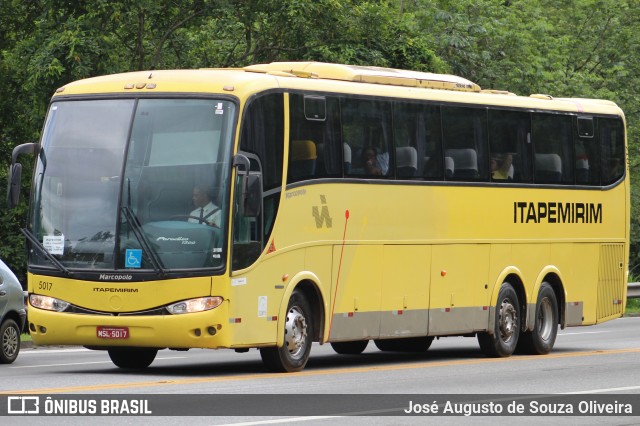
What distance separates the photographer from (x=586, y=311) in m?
24.2

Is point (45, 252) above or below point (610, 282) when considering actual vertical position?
above

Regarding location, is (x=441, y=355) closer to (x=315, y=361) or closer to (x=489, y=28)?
(x=315, y=361)

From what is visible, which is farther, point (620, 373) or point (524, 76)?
point (524, 76)

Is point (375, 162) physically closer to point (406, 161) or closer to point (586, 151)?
point (406, 161)

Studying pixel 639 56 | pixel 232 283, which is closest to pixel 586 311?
pixel 232 283

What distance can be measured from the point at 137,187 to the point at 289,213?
6.20ft

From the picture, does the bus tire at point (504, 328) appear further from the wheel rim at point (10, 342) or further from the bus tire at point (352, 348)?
the wheel rim at point (10, 342)

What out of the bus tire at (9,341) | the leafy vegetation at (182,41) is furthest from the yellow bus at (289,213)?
the leafy vegetation at (182,41)

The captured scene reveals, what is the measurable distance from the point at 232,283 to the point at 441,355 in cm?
626

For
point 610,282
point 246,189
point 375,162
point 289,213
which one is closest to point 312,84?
point 375,162

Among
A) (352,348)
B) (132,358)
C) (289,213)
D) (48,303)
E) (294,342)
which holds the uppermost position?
(289,213)

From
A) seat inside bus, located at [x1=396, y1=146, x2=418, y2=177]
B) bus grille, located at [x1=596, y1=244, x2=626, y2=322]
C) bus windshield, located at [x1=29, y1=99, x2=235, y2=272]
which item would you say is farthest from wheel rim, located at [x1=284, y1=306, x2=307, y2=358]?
bus grille, located at [x1=596, y1=244, x2=626, y2=322]

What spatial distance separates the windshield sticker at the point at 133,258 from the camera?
16.7 meters

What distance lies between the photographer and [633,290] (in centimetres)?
3653
